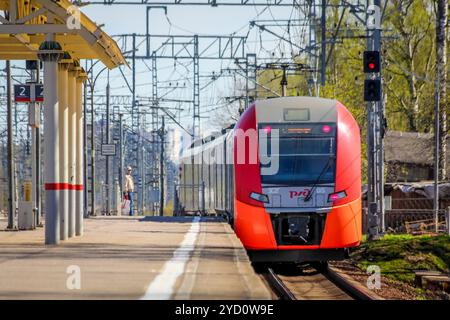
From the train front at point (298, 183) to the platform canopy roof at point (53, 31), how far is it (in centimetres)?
373

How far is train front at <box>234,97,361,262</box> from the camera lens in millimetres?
18031

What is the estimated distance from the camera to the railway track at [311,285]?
16236 mm

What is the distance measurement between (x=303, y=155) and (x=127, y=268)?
4390 millimetres

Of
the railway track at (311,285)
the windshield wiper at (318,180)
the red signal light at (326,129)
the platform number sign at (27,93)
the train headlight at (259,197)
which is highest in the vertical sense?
the platform number sign at (27,93)

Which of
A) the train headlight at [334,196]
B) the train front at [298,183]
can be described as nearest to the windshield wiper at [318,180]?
the train front at [298,183]

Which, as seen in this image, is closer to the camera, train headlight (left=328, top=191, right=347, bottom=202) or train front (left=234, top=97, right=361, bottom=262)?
train front (left=234, top=97, right=361, bottom=262)

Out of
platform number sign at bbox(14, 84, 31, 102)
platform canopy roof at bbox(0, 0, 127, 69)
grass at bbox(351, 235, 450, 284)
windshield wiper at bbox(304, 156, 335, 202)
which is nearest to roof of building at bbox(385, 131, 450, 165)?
grass at bbox(351, 235, 450, 284)

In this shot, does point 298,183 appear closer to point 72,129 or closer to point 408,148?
point 72,129

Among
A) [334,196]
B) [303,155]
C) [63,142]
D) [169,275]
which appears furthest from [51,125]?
[169,275]

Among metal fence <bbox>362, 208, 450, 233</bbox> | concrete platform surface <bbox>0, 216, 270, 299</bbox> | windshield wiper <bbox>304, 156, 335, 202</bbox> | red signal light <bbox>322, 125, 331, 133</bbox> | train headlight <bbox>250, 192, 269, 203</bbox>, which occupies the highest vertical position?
red signal light <bbox>322, 125, 331, 133</bbox>

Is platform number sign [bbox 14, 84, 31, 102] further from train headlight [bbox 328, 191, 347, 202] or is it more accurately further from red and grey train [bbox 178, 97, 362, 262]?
train headlight [bbox 328, 191, 347, 202]

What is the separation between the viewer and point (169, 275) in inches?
577

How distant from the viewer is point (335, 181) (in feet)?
59.8

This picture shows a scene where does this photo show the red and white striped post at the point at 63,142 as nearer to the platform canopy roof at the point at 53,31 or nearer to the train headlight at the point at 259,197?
the platform canopy roof at the point at 53,31
